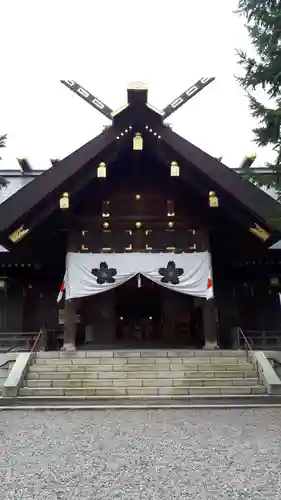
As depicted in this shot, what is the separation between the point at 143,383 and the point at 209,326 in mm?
3171

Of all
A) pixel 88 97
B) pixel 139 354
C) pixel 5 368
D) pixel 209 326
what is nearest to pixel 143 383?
pixel 139 354

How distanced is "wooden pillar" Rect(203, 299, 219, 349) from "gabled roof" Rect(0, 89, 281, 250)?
2.38 meters

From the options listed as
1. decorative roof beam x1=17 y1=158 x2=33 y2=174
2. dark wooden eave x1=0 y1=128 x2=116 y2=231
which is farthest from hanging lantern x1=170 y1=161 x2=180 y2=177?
decorative roof beam x1=17 y1=158 x2=33 y2=174

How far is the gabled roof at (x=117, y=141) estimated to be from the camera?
1066cm

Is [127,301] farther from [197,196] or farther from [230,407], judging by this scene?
[230,407]

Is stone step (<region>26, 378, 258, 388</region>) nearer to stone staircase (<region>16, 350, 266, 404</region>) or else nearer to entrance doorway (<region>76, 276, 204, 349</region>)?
stone staircase (<region>16, 350, 266, 404</region>)

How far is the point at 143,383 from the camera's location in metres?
8.49

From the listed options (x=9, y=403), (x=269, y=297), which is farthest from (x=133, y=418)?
(x=269, y=297)

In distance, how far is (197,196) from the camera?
11953 millimetres

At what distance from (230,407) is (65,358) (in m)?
4.22

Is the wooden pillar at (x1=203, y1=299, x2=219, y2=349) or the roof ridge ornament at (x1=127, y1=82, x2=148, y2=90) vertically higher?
the roof ridge ornament at (x1=127, y1=82, x2=148, y2=90)

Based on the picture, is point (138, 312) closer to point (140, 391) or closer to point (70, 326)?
point (70, 326)

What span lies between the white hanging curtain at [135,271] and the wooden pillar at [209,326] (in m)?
0.36

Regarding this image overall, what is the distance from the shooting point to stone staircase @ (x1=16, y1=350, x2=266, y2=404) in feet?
26.3
